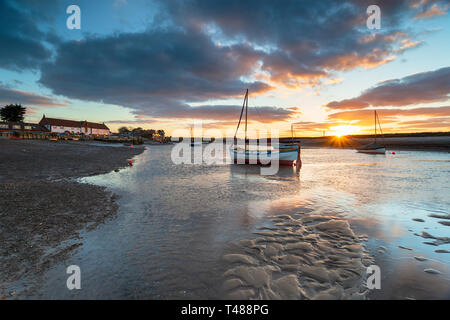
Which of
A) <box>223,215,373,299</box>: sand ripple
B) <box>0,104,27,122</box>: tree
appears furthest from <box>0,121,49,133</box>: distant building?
<box>223,215,373,299</box>: sand ripple

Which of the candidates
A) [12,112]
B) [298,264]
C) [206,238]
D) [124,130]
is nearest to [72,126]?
[12,112]

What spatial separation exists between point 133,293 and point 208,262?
186cm

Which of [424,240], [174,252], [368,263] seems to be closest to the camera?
[368,263]

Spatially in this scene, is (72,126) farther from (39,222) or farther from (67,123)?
(39,222)

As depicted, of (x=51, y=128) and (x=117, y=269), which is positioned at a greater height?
(x=51, y=128)

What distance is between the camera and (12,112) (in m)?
83.4

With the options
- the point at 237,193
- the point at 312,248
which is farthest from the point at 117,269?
the point at 237,193

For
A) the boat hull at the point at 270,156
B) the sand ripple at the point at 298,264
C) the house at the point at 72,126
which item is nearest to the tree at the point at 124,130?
the house at the point at 72,126

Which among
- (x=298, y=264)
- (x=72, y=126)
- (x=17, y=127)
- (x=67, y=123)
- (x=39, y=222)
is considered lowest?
(x=298, y=264)

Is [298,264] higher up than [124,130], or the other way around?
[124,130]

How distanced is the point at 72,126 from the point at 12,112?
23718 millimetres

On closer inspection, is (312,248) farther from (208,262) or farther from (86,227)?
(86,227)

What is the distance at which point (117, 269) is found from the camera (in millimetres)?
4711

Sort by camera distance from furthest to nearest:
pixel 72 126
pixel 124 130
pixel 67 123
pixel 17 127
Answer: pixel 124 130
pixel 72 126
pixel 67 123
pixel 17 127
